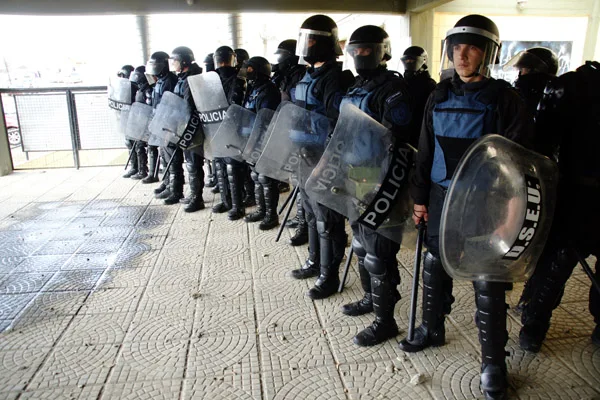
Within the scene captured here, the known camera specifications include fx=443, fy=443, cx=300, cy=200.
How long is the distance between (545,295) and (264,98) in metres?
2.98

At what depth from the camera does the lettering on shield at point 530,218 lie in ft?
5.89

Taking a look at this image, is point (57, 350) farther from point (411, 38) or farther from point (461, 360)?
point (411, 38)

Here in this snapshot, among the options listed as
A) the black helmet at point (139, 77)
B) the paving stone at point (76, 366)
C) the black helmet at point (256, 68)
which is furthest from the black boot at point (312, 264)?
the black helmet at point (139, 77)

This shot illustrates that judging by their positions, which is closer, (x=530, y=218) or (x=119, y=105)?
(x=530, y=218)

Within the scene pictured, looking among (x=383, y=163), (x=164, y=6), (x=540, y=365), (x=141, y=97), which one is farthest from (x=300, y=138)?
(x=164, y=6)

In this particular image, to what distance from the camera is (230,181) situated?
17.0ft

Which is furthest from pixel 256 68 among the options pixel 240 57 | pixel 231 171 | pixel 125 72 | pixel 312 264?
pixel 125 72

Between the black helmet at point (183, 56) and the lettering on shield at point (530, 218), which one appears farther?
the black helmet at point (183, 56)

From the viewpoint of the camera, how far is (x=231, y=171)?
5.09 meters

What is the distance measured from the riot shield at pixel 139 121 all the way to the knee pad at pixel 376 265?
4.65 metres

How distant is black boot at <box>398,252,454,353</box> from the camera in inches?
94.5

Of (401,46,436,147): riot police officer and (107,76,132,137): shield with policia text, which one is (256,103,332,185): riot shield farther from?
(107,76,132,137): shield with policia text

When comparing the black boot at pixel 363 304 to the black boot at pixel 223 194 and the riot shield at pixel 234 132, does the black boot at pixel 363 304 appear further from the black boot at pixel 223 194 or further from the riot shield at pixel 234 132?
the black boot at pixel 223 194

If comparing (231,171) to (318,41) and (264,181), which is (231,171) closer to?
(264,181)
